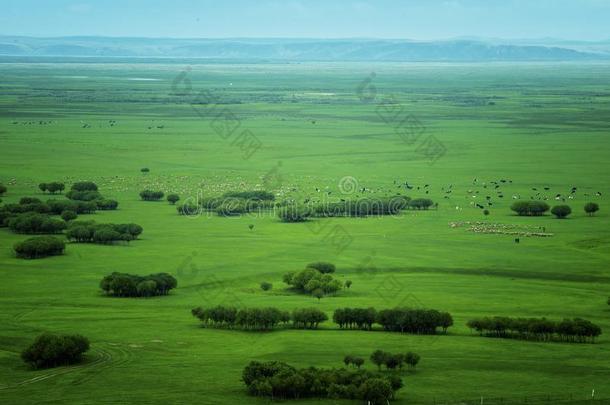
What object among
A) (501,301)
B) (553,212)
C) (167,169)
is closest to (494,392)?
(501,301)

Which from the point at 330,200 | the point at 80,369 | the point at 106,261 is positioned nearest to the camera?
the point at 80,369

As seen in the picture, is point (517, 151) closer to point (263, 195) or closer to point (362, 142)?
point (362, 142)

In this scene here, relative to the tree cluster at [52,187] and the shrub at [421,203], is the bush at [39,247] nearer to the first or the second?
the tree cluster at [52,187]

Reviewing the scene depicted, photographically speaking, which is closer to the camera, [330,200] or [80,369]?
[80,369]

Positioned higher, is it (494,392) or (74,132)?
(74,132)

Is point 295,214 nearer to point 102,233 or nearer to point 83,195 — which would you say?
point 102,233

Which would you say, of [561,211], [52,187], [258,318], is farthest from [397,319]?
[52,187]
